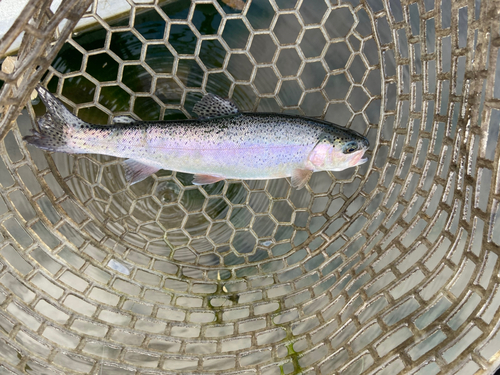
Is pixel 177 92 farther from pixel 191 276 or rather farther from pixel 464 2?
pixel 464 2

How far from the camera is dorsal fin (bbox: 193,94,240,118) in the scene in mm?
1825

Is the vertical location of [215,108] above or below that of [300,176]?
above

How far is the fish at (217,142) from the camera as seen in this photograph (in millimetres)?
1767

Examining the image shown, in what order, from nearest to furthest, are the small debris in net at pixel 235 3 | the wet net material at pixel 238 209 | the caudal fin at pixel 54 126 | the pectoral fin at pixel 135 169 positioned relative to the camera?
1. the caudal fin at pixel 54 126
2. the pectoral fin at pixel 135 169
3. the wet net material at pixel 238 209
4. the small debris in net at pixel 235 3

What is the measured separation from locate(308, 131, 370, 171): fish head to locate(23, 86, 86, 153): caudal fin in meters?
1.30

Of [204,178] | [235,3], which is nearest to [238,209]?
[204,178]

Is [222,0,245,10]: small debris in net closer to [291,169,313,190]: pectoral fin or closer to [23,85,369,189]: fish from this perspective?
[23,85,369,189]: fish

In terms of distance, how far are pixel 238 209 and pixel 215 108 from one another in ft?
3.05

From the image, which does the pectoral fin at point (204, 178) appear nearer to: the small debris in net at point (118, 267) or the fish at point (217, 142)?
the fish at point (217, 142)

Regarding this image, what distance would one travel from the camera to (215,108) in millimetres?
1835

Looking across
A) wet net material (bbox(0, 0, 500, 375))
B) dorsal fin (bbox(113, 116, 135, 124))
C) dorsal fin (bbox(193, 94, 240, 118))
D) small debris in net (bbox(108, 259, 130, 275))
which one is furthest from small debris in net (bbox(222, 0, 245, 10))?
small debris in net (bbox(108, 259, 130, 275))

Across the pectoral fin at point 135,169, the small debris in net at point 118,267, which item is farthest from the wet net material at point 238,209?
the pectoral fin at point 135,169

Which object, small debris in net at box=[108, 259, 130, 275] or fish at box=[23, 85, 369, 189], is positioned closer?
fish at box=[23, 85, 369, 189]

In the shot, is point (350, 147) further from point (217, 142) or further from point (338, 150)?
point (217, 142)
